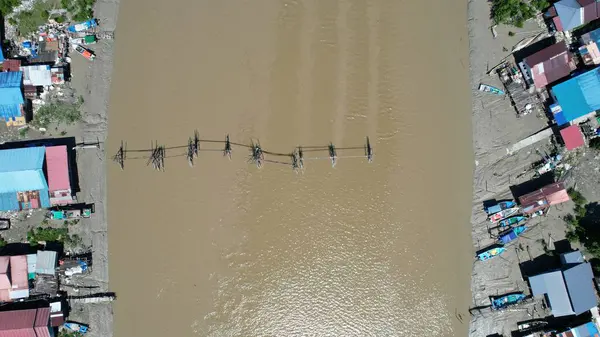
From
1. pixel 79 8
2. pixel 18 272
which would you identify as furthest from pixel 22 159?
pixel 79 8

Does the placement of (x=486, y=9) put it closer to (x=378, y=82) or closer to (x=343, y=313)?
(x=378, y=82)

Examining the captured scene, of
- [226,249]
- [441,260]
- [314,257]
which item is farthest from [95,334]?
[441,260]

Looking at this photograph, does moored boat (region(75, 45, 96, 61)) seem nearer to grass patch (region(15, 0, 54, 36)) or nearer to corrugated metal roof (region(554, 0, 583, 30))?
grass patch (region(15, 0, 54, 36))

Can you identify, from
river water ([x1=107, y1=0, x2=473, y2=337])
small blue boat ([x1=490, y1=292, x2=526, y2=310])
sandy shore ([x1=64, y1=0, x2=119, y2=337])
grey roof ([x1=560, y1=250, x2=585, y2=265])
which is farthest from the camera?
river water ([x1=107, y1=0, x2=473, y2=337])

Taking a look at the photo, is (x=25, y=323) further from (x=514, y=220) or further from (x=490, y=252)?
(x=514, y=220)

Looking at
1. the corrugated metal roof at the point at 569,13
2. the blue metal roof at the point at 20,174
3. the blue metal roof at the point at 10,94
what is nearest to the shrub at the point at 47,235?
the blue metal roof at the point at 20,174


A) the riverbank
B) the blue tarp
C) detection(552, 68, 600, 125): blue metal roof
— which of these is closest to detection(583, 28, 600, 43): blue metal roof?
detection(552, 68, 600, 125): blue metal roof
